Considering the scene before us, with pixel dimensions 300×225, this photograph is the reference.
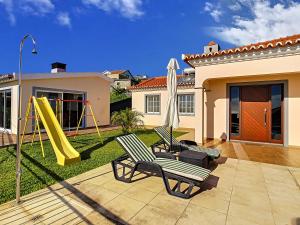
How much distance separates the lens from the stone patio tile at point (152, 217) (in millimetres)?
3324

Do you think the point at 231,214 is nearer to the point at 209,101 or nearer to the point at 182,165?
the point at 182,165

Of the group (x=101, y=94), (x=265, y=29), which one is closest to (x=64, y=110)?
(x=101, y=94)

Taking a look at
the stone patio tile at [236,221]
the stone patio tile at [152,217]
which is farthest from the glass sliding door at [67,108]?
the stone patio tile at [236,221]

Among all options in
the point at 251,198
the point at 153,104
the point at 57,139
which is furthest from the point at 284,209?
the point at 153,104

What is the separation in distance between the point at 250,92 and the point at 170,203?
854cm

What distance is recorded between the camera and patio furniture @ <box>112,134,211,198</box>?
4.29m

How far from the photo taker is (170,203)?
13.1ft

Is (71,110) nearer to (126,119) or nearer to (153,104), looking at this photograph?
(126,119)

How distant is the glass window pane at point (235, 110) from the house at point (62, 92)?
11.1 metres

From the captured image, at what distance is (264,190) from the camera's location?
4.64 metres

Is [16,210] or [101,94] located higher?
[101,94]

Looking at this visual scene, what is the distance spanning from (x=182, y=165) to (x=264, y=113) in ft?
23.7

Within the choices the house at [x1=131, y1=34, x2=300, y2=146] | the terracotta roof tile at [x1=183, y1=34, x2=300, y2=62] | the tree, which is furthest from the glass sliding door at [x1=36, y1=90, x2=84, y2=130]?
the house at [x1=131, y1=34, x2=300, y2=146]

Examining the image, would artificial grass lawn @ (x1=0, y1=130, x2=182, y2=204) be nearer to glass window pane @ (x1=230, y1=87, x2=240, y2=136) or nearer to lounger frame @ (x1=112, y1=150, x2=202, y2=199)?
lounger frame @ (x1=112, y1=150, x2=202, y2=199)
